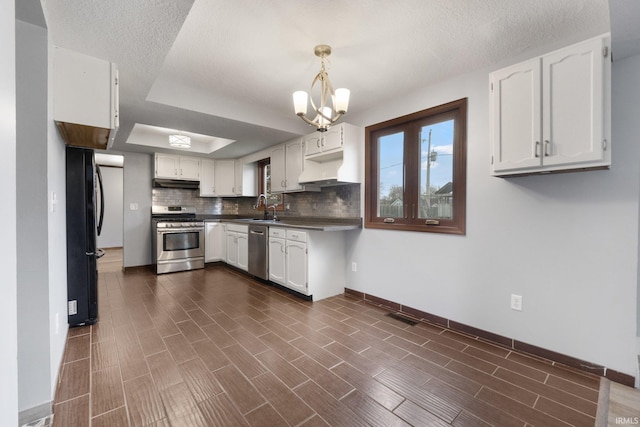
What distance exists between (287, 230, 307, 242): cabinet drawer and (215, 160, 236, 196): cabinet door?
2.73 meters

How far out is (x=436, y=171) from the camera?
112 inches

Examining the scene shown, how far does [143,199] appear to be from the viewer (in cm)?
533

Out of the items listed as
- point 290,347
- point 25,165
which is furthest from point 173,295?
point 25,165

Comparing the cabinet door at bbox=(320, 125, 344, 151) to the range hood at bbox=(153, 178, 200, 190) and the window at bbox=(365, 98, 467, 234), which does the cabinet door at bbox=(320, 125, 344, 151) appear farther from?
the range hood at bbox=(153, 178, 200, 190)

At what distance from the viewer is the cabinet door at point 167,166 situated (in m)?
5.13

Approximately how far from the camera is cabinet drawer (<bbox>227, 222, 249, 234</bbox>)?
4.62 meters

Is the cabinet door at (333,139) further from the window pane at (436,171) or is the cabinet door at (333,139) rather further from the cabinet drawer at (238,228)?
the cabinet drawer at (238,228)

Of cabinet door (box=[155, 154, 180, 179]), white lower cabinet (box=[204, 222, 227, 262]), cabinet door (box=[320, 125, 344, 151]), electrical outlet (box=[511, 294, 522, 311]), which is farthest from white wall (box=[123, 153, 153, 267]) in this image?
electrical outlet (box=[511, 294, 522, 311])

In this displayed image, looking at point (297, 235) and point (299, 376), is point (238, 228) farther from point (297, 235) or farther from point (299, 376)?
point (299, 376)

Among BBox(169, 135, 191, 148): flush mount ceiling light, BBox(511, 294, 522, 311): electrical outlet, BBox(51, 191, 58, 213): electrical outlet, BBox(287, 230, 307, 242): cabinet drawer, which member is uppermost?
BBox(169, 135, 191, 148): flush mount ceiling light

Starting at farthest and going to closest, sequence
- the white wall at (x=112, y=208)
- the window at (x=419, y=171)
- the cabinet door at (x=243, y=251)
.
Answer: the white wall at (x=112, y=208)
the cabinet door at (x=243, y=251)
the window at (x=419, y=171)

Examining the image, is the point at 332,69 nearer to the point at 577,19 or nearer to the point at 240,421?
the point at 577,19

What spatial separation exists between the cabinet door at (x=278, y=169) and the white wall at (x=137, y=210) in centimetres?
257

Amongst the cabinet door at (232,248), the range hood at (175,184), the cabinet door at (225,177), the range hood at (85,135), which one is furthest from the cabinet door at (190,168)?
the range hood at (85,135)
